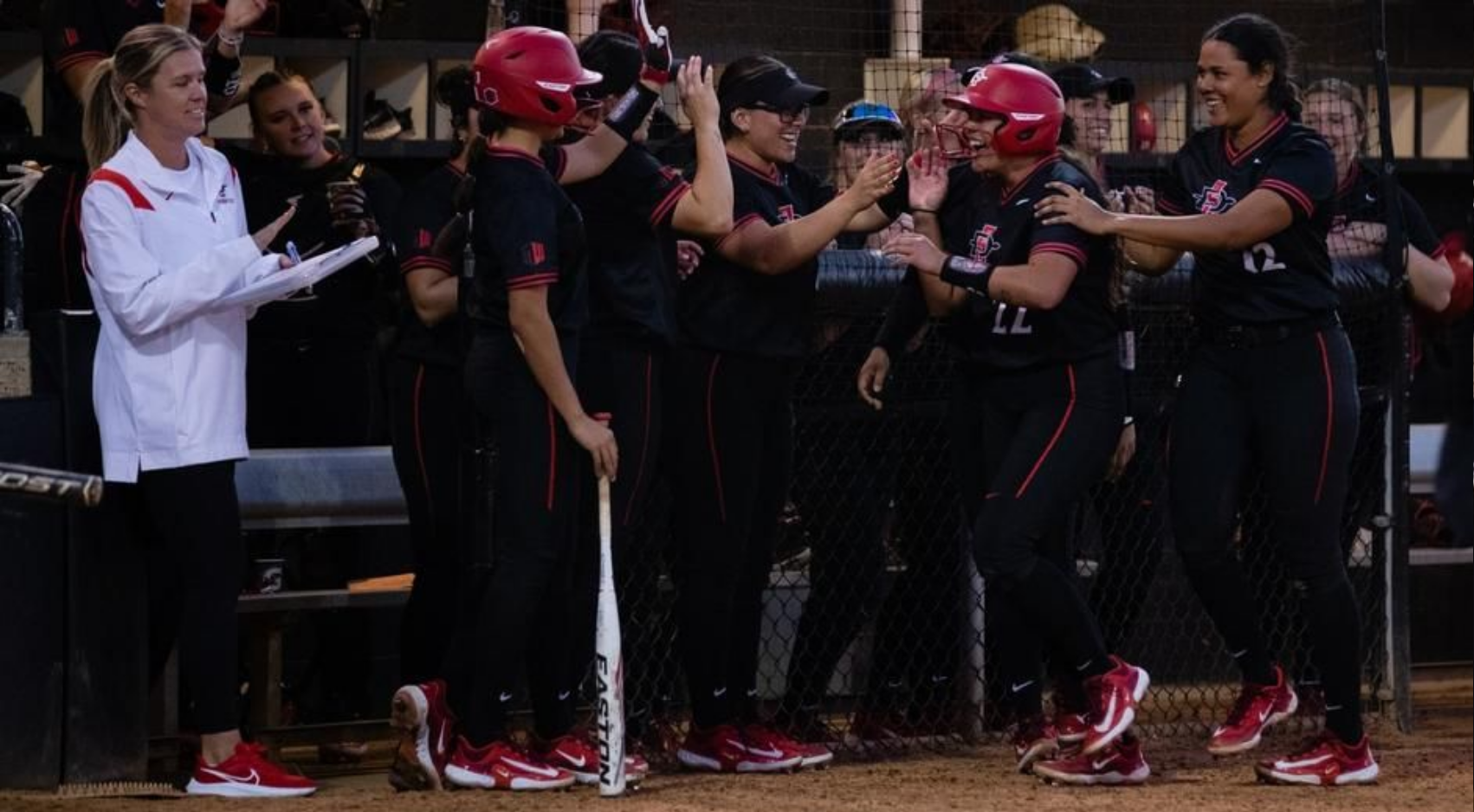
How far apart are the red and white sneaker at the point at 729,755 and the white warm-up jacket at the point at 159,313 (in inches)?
56.3

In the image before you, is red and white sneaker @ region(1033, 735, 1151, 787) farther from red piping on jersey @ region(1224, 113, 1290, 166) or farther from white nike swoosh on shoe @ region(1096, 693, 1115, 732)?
red piping on jersey @ region(1224, 113, 1290, 166)

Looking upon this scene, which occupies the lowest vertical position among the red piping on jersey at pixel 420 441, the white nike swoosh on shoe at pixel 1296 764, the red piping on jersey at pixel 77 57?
the white nike swoosh on shoe at pixel 1296 764

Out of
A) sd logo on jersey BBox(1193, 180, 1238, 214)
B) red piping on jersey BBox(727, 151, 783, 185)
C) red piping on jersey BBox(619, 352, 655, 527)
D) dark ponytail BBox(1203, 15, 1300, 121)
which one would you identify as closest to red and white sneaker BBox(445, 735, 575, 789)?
red piping on jersey BBox(619, 352, 655, 527)

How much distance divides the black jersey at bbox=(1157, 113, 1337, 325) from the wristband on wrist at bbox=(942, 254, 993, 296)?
61cm

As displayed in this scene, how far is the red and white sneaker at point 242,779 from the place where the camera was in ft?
17.3

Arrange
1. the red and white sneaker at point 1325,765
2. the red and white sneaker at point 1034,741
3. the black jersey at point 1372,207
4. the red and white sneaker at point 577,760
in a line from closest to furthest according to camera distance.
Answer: the red and white sneaker at point 577,760
the red and white sneaker at point 1325,765
the red and white sneaker at point 1034,741
the black jersey at point 1372,207

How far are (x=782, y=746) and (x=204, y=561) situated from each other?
5.29 ft

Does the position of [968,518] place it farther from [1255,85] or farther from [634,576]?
[1255,85]

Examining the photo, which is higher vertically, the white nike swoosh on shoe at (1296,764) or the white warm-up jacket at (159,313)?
the white warm-up jacket at (159,313)

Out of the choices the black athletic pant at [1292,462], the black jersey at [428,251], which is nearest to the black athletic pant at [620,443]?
the black jersey at [428,251]

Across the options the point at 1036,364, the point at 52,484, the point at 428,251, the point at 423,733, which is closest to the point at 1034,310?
the point at 1036,364

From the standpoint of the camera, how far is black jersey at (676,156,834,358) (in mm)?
5773

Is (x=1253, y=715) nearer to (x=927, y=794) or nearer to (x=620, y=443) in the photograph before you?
(x=927, y=794)

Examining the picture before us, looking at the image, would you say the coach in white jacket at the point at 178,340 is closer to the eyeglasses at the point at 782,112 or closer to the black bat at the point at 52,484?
the eyeglasses at the point at 782,112
